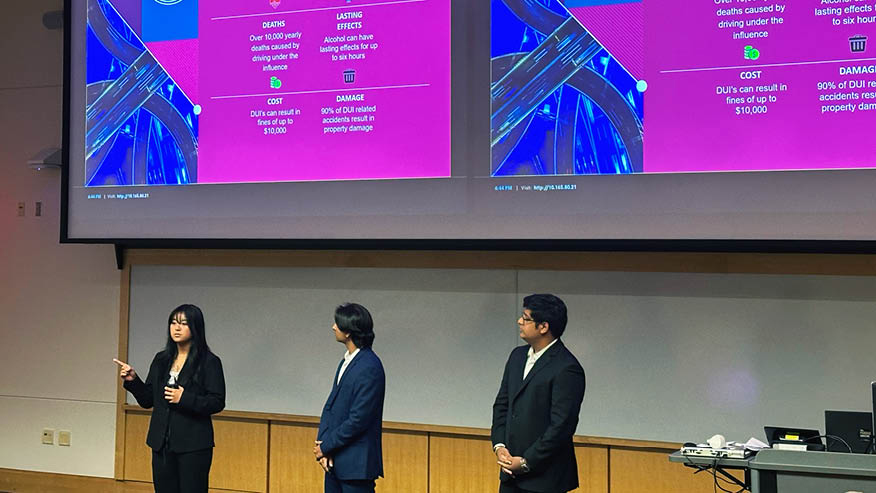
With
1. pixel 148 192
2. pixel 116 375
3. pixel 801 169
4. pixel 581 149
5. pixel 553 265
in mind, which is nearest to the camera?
pixel 801 169

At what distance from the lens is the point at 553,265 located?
16.9 feet

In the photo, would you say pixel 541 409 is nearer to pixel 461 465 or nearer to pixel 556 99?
pixel 461 465

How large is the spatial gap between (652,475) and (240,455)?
2481 mm

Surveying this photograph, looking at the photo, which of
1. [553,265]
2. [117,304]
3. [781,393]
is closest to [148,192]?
[117,304]

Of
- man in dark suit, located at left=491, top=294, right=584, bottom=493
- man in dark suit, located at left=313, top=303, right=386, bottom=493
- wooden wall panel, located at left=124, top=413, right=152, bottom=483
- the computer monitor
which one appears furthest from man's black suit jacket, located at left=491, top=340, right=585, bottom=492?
wooden wall panel, located at left=124, top=413, right=152, bottom=483

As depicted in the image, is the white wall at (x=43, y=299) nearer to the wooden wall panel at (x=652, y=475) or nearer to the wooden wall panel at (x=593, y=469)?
the wooden wall panel at (x=593, y=469)

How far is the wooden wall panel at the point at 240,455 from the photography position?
5.68m

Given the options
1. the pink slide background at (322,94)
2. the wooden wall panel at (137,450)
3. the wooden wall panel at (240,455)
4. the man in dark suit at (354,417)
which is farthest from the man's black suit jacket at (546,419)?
the wooden wall panel at (137,450)

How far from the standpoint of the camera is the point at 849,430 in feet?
11.3

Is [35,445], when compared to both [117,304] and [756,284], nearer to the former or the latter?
[117,304]

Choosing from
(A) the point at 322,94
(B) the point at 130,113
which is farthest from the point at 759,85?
(B) the point at 130,113

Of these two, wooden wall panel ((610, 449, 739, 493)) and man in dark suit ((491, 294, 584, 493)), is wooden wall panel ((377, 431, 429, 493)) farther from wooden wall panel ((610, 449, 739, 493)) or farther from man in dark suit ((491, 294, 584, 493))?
man in dark suit ((491, 294, 584, 493))

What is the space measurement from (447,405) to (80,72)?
121 inches

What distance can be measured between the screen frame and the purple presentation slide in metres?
0.36
